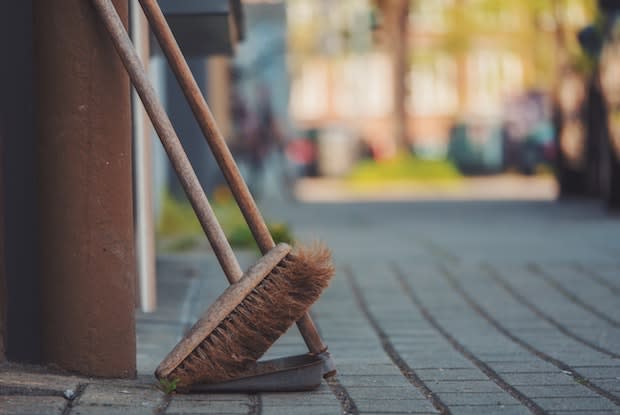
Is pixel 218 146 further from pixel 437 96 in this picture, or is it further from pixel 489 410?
pixel 437 96

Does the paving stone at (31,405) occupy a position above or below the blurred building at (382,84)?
above

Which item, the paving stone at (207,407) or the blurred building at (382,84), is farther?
the blurred building at (382,84)

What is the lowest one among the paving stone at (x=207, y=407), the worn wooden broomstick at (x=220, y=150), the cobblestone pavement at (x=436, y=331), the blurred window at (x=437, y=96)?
the blurred window at (x=437, y=96)

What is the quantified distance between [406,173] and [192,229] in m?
16.5

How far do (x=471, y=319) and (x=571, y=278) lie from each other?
1.88m

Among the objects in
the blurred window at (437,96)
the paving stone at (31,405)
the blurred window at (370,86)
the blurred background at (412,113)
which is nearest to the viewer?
the paving stone at (31,405)

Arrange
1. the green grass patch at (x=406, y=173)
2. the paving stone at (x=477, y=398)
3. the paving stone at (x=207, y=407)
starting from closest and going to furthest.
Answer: the paving stone at (x=207, y=407)
the paving stone at (x=477, y=398)
the green grass patch at (x=406, y=173)

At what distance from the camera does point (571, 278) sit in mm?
9258

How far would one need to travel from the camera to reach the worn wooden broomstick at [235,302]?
473 centimetres

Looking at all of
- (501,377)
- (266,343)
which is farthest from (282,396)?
(501,377)

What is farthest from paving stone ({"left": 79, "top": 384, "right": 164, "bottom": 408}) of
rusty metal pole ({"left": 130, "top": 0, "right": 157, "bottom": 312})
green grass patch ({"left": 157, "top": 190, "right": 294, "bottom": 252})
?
green grass patch ({"left": 157, "top": 190, "right": 294, "bottom": 252})

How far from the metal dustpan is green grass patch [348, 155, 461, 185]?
2418cm

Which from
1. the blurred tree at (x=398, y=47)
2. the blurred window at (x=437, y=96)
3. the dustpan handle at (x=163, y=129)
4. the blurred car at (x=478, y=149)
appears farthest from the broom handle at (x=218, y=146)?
the blurred window at (x=437, y=96)

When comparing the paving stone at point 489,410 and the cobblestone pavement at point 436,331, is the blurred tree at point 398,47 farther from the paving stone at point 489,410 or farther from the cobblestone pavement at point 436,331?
the paving stone at point 489,410
